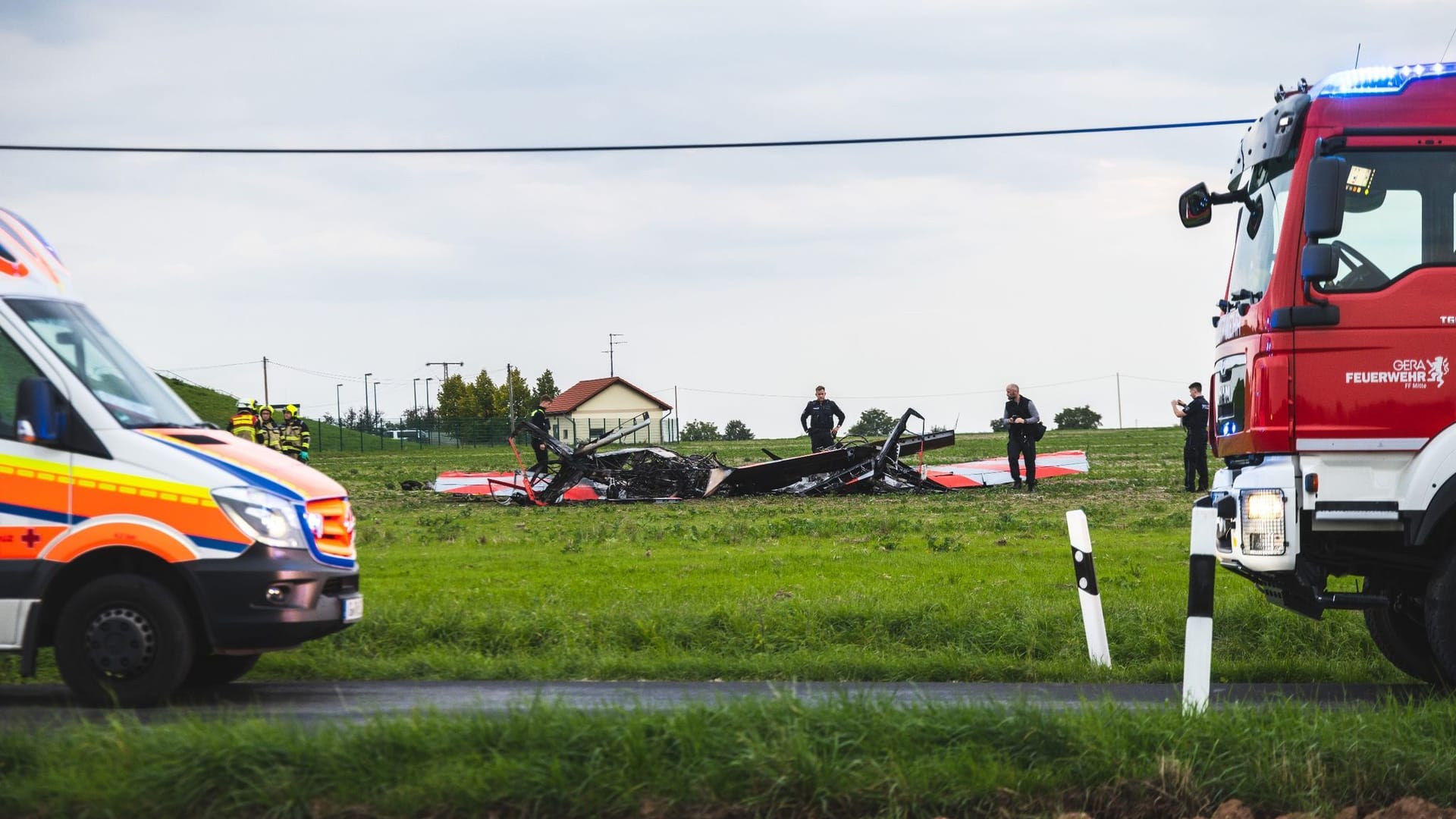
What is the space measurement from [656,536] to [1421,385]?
10.8 metres

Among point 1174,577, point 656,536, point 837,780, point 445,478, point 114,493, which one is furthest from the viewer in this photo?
point 445,478

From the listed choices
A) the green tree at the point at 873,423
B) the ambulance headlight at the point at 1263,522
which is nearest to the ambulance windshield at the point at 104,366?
the ambulance headlight at the point at 1263,522

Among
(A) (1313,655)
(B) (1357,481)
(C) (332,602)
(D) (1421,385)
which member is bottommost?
(A) (1313,655)

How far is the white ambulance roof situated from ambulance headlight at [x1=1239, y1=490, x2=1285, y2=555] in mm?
6884

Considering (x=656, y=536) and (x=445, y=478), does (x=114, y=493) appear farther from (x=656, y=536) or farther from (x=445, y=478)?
(x=445, y=478)

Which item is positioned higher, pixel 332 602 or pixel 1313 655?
pixel 332 602

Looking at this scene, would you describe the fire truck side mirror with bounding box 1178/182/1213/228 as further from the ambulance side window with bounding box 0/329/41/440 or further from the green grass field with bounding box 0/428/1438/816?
the ambulance side window with bounding box 0/329/41/440

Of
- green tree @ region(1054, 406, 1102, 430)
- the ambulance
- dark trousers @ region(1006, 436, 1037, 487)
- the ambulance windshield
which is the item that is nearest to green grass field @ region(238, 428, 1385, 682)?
the ambulance

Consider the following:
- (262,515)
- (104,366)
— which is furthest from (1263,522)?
(104,366)

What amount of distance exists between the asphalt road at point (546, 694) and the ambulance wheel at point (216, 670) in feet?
0.27

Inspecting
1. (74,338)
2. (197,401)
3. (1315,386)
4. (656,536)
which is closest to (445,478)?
(656,536)

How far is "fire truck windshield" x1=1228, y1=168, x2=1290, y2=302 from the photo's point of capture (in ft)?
26.0

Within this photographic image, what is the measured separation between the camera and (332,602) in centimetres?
772

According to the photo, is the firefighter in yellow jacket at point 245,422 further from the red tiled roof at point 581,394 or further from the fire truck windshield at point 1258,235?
the red tiled roof at point 581,394
